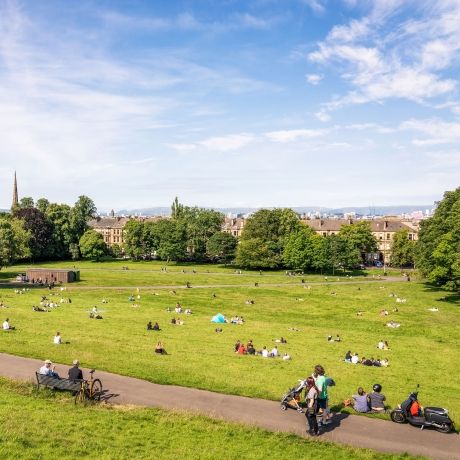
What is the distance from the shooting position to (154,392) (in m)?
21.3

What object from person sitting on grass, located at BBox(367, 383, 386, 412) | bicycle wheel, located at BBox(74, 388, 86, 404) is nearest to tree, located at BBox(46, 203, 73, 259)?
bicycle wheel, located at BBox(74, 388, 86, 404)

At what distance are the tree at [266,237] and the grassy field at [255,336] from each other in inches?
1233

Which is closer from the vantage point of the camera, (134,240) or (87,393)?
(87,393)

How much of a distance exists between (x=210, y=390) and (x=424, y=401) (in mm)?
9963

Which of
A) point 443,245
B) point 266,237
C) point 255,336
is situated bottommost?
point 255,336

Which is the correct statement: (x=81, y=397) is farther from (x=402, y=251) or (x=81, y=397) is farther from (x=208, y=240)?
(x=402, y=251)

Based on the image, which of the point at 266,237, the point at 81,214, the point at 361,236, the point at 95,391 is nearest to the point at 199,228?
the point at 266,237

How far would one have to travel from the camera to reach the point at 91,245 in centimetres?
12519

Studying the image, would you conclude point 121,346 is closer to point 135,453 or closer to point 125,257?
point 135,453

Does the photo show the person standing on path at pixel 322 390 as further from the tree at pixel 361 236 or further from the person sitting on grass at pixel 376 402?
the tree at pixel 361 236

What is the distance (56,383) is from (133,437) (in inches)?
244

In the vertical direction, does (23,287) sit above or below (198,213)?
below

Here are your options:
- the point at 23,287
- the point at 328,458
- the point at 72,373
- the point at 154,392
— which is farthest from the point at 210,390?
the point at 23,287

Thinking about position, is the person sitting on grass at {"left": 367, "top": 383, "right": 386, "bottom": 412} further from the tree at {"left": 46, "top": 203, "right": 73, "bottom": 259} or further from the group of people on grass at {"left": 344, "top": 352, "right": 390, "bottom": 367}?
the tree at {"left": 46, "top": 203, "right": 73, "bottom": 259}
